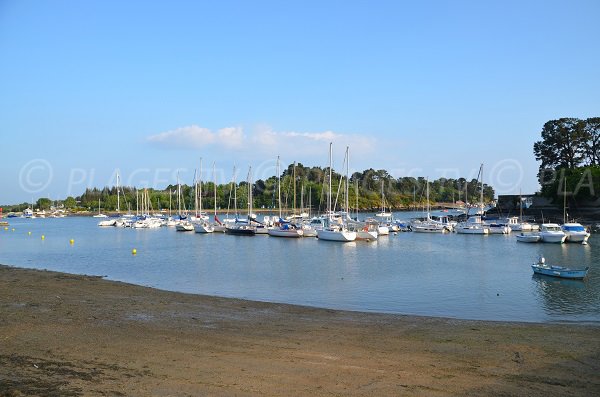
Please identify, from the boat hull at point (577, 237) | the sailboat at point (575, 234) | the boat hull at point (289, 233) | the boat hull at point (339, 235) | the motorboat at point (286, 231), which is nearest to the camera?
the boat hull at point (577, 237)

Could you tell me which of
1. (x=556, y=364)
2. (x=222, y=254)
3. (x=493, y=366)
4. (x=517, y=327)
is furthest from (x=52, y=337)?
(x=222, y=254)

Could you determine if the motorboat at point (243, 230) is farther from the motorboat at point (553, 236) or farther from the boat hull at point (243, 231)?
→ the motorboat at point (553, 236)

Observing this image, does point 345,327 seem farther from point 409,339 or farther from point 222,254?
point 222,254

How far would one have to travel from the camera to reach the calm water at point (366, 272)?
2569 centimetres

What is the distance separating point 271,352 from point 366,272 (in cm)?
2499

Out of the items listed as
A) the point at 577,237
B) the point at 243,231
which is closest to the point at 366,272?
the point at 577,237

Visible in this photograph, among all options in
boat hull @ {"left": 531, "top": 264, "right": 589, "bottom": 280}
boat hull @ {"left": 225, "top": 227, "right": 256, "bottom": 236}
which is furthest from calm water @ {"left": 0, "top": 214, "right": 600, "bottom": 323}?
boat hull @ {"left": 225, "top": 227, "right": 256, "bottom": 236}

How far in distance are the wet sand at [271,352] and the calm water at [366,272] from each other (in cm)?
435

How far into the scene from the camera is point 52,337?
15297mm

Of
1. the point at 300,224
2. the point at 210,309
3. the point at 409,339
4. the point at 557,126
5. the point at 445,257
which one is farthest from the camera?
the point at 557,126

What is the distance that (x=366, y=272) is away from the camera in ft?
127

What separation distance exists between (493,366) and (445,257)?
1524 inches

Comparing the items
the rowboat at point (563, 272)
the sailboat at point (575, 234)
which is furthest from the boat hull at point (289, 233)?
the rowboat at point (563, 272)

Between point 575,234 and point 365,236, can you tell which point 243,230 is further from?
point 575,234
